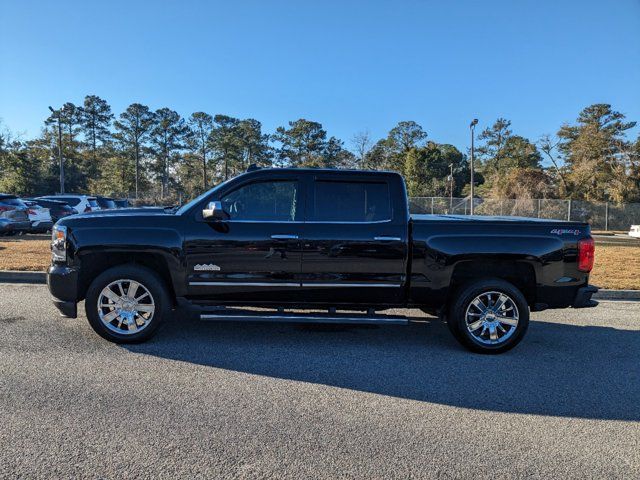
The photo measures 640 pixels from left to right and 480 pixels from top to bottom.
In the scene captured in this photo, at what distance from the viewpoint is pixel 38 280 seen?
8.78 m

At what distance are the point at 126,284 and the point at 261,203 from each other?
1713 mm

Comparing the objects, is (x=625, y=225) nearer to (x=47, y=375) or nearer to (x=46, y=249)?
(x=46, y=249)

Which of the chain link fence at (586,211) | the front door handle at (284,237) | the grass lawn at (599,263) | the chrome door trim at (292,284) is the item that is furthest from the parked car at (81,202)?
the chain link fence at (586,211)

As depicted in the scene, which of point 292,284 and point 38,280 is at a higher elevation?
point 292,284

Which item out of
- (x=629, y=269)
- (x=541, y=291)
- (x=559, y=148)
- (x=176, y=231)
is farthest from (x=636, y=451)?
(x=559, y=148)

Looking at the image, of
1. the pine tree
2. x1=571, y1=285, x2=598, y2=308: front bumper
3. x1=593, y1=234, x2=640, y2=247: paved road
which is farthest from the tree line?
x1=571, y1=285, x2=598, y2=308: front bumper

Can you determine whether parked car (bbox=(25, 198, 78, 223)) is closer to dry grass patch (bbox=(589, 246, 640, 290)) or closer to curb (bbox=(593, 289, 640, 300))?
dry grass patch (bbox=(589, 246, 640, 290))

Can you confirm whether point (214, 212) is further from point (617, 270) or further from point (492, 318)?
point (617, 270)

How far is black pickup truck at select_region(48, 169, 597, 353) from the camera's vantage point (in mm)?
5133

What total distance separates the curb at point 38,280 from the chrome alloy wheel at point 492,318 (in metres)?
4.26

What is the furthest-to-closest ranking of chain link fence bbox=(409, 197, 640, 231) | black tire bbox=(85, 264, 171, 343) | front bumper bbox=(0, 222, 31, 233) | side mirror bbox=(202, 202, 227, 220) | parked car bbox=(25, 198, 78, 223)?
chain link fence bbox=(409, 197, 640, 231) < parked car bbox=(25, 198, 78, 223) < front bumper bbox=(0, 222, 31, 233) < black tire bbox=(85, 264, 171, 343) < side mirror bbox=(202, 202, 227, 220)

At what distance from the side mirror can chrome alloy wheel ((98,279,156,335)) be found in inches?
41.5

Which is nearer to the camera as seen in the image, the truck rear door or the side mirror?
the side mirror

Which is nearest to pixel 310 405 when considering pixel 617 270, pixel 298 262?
pixel 298 262
